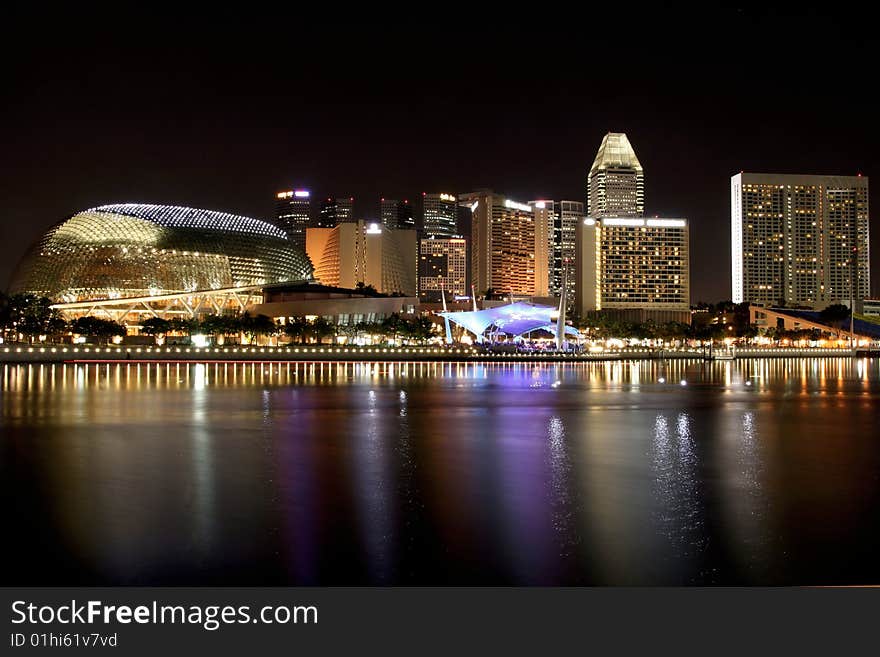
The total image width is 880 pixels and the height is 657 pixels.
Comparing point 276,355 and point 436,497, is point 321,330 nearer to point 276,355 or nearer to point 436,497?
point 276,355

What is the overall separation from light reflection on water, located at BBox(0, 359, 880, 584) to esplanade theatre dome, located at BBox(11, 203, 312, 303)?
267ft

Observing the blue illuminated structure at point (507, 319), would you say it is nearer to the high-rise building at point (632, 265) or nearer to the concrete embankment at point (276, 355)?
the concrete embankment at point (276, 355)

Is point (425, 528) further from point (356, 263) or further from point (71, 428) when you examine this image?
point (356, 263)

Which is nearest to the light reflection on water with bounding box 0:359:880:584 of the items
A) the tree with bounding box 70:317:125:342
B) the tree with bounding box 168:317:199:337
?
the tree with bounding box 70:317:125:342

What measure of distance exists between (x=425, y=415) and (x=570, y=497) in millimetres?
12975

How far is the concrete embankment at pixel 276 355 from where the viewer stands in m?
69.4

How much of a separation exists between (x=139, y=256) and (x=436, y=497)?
98.8 m

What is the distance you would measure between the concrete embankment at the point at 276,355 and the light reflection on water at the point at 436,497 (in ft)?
157

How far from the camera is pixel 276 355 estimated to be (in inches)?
3088

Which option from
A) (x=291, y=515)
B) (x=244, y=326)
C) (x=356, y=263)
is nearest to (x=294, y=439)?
(x=291, y=515)

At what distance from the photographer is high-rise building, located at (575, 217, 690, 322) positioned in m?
184

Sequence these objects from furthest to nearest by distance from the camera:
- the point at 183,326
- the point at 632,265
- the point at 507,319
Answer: the point at 632,265
the point at 507,319
the point at 183,326

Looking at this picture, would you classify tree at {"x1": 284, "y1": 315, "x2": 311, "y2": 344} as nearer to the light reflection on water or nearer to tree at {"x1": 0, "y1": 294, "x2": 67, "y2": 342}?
tree at {"x1": 0, "y1": 294, "x2": 67, "y2": 342}

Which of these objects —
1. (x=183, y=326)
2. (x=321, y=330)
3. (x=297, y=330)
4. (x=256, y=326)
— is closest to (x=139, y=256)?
(x=183, y=326)
